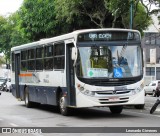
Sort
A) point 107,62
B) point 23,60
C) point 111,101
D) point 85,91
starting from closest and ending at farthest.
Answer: point 85,91 < point 111,101 < point 107,62 < point 23,60

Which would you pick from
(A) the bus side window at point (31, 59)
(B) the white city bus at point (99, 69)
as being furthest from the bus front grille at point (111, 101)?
(A) the bus side window at point (31, 59)

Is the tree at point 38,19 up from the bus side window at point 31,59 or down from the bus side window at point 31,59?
up

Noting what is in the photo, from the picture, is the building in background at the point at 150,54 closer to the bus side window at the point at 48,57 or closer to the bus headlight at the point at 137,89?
the bus side window at the point at 48,57

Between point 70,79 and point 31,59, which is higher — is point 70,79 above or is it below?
below

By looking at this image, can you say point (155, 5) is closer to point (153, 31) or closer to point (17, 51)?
point (17, 51)

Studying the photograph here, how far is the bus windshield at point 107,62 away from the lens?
57.6ft

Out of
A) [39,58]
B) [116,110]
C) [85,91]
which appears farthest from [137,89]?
[39,58]

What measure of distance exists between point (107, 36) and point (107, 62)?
0.99 m

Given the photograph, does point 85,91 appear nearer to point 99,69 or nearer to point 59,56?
point 99,69

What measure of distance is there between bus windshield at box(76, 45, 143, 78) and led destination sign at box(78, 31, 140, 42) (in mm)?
310

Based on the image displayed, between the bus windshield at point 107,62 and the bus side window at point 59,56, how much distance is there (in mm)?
1445

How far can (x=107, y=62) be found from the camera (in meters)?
17.7

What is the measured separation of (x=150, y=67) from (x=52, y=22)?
3619 centimetres

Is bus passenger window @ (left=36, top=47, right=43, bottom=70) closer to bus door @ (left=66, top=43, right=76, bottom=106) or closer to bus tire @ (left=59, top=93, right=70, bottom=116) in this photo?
bus tire @ (left=59, top=93, right=70, bottom=116)
